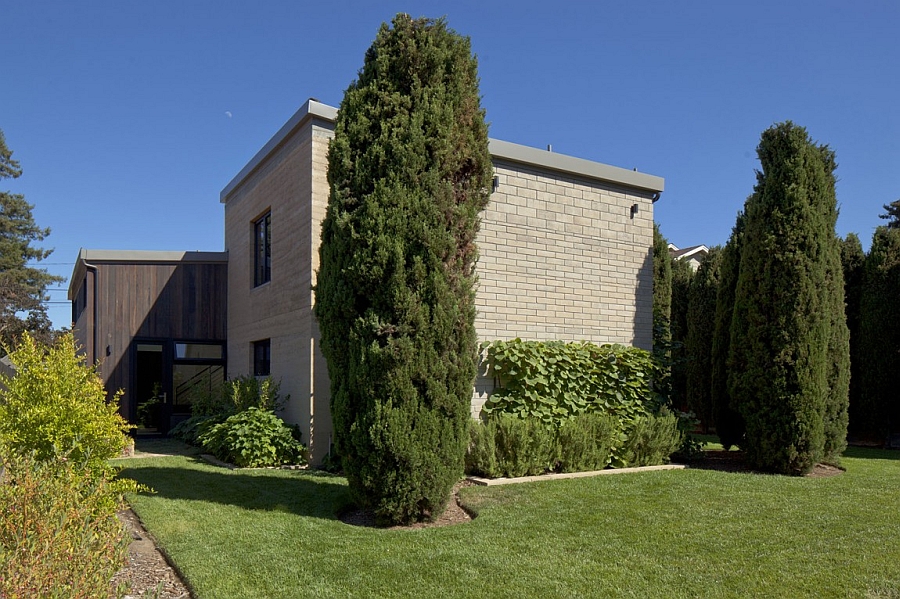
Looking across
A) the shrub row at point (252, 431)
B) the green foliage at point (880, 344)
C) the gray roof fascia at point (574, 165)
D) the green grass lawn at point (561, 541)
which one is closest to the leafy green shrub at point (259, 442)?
the shrub row at point (252, 431)

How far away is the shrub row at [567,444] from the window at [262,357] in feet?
16.2

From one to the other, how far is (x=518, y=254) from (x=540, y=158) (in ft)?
5.05

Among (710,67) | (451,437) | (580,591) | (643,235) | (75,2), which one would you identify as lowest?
(580,591)

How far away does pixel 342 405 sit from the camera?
6566 mm

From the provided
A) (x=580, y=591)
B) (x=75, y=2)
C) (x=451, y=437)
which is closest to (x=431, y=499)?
(x=451, y=437)

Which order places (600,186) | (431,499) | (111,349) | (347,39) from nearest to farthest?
1. (431,499)
2. (347,39)
3. (600,186)
4. (111,349)

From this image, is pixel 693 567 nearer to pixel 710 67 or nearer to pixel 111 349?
pixel 710 67

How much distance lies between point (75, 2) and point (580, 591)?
10853mm

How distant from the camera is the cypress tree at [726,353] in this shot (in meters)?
10.1

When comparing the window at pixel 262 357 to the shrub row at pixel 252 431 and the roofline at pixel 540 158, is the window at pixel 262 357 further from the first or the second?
the roofline at pixel 540 158

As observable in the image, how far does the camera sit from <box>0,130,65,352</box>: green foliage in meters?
34.5

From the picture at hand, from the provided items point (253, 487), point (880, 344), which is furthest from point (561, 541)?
point (880, 344)

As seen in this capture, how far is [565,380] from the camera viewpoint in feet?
30.6

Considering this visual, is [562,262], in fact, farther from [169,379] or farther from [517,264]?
[169,379]
